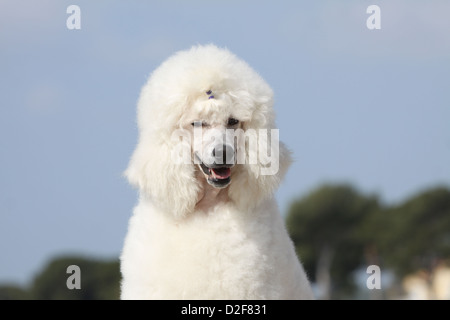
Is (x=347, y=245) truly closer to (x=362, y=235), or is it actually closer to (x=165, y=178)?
(x=362, y=235)

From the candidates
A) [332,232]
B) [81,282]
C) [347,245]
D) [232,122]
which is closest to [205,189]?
[232,122]

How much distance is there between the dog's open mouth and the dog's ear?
0.53ft

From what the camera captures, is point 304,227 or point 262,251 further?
point 304,227

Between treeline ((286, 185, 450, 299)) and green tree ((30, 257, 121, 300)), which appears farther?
green tree ((30, 257, 121, 300))

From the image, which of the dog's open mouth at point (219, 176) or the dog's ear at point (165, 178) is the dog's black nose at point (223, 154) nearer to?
the dog's open mouth at point (219, 176)

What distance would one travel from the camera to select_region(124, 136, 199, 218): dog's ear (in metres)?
5.62

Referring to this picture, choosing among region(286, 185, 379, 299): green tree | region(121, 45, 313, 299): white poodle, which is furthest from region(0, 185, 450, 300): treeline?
region(121, 45, 313, 299): white poodle

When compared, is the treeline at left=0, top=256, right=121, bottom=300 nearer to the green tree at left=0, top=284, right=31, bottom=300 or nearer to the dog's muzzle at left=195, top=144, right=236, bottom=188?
the green tree at left=0, top=284, right=31, bottom=300

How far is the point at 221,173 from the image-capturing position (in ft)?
18.1
